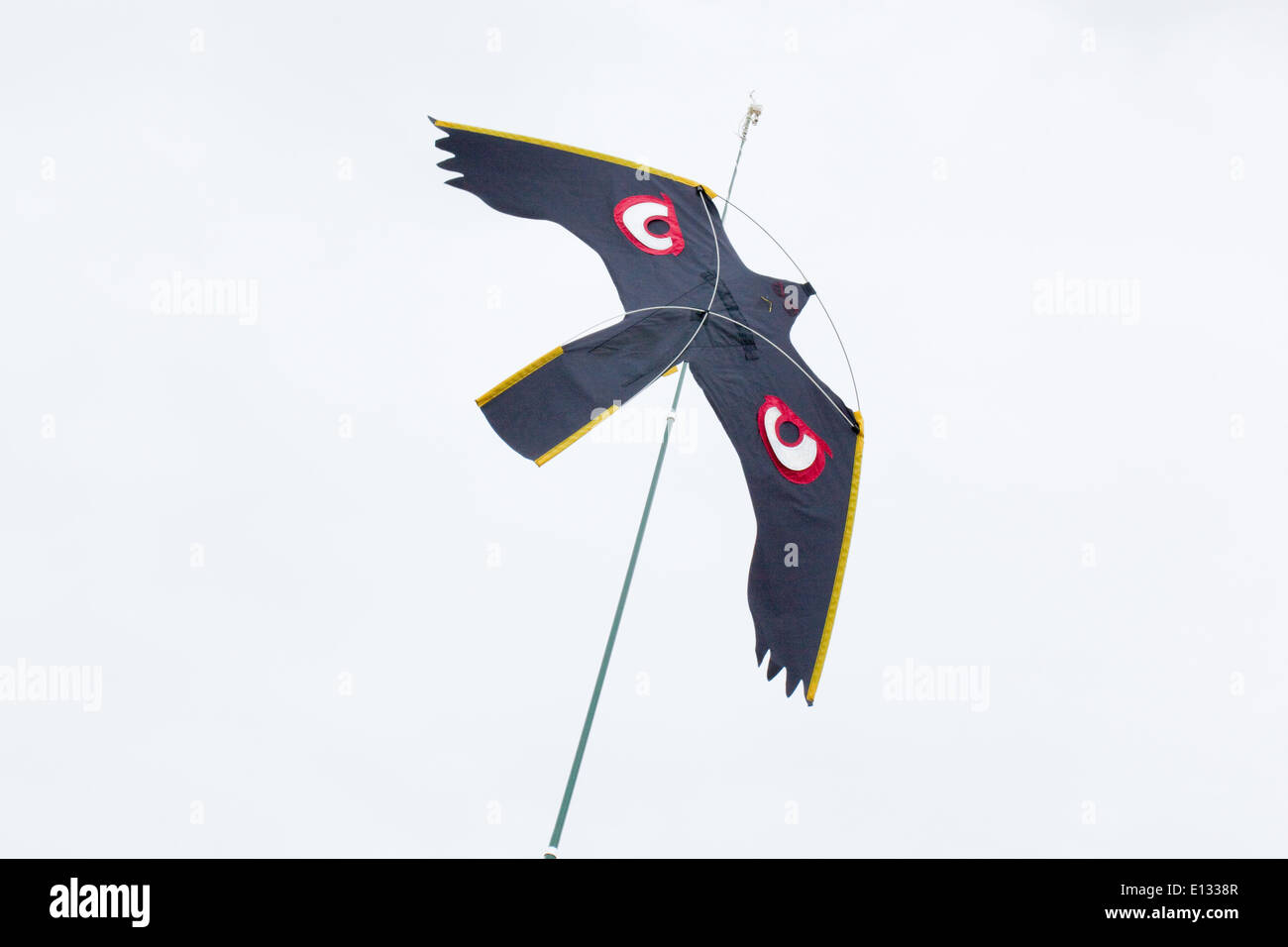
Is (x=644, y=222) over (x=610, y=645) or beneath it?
over

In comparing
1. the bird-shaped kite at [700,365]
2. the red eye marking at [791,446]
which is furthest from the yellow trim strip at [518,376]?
the red eye marking at [791,446]

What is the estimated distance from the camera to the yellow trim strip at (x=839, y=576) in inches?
492

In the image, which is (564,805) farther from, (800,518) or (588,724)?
(800,518)

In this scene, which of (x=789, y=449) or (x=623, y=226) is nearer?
(x=789, y=449)

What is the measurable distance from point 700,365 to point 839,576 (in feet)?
8.90

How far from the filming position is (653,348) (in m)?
13.0

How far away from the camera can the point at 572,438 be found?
11586 millimetres

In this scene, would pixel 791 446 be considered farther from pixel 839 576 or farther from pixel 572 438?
pixel 572 438

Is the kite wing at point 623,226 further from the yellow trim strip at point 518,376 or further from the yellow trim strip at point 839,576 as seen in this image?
the yellow trim strip at point 839,576

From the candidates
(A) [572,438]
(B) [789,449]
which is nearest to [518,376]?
(A) [572,438]

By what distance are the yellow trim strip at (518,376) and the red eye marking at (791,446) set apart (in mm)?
2568

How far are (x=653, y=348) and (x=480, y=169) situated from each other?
323cm

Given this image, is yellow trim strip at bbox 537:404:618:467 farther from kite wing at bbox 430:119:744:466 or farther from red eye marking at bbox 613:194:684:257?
red eye marking at bbox 613:194:684:257
